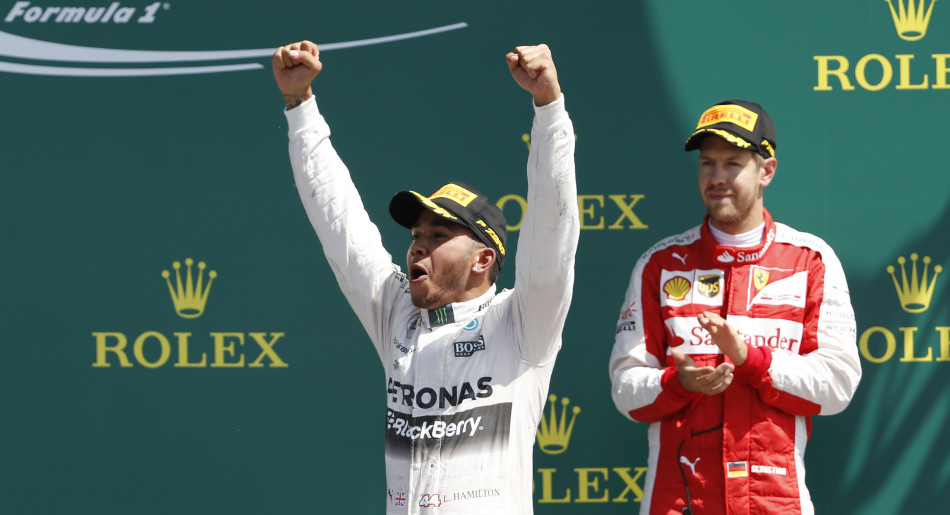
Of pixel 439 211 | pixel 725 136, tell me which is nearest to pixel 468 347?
pixel 439 211

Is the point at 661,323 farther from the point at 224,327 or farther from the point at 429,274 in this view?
the point at 224,327

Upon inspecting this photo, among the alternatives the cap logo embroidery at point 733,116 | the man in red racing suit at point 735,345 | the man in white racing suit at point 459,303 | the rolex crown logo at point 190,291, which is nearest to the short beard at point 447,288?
the man in white racing suit at point 459,303

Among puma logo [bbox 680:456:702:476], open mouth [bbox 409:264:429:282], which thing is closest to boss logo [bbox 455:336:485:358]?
open mouth [bbox 409:264:429:282]

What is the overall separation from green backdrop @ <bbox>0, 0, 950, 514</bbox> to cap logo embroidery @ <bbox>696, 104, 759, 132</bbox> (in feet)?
1.52

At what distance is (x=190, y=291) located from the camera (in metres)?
3.29

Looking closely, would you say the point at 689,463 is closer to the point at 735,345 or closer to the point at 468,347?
the point at 735,345

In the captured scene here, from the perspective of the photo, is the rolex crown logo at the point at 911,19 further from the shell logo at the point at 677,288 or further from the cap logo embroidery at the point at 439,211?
the cap logo embroidery at the point at 439,211

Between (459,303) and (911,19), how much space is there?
1.82m

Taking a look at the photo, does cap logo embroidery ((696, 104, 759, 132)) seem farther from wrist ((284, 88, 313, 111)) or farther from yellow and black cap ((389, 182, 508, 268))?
wrist ((284, 88, 313, 111))

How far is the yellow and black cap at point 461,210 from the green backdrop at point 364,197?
1.02 m

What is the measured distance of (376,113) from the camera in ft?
10.7

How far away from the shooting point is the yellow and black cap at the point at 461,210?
2111 millimetres

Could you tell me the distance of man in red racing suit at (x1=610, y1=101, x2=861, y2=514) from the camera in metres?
2.48

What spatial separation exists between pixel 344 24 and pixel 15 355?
145 cm
